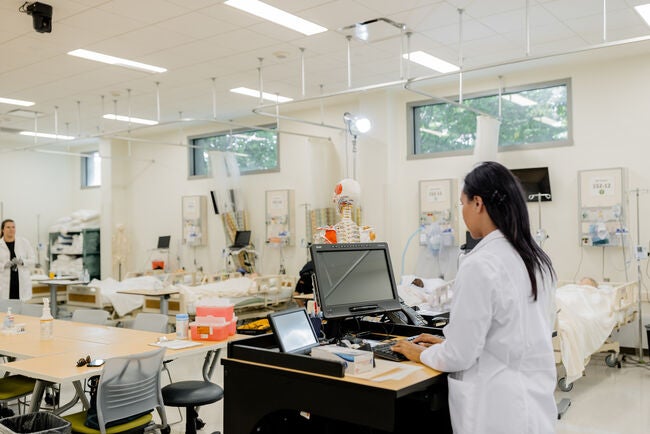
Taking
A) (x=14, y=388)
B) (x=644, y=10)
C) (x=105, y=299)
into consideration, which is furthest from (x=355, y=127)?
(x=14, y=388)

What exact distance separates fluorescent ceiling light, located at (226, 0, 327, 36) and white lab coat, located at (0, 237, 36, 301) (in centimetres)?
408

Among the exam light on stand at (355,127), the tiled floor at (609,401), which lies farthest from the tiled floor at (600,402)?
the exam light on stand at (355,127)

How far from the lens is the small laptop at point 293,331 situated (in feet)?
7.87

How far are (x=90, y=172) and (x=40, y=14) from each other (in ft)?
30.3

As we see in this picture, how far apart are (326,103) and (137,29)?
404cm

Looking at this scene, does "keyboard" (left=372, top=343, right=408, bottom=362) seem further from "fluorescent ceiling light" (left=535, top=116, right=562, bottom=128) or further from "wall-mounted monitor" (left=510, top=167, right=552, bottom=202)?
"fluorescent ceiling light" (left=535, top=116, right=562, bottom=128)

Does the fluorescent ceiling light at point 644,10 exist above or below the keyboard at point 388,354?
above

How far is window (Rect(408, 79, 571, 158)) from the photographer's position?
7633 mm

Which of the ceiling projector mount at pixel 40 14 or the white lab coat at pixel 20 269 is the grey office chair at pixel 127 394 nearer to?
the ceiling projector mount at pixel 40 14

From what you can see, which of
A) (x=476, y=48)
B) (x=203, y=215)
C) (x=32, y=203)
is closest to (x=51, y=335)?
(x=476, y=48)

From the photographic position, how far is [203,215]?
11.2m

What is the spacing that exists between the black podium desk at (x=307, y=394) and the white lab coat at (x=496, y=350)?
125 mm

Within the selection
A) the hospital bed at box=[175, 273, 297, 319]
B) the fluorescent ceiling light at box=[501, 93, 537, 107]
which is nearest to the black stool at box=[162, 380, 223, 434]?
the hospital bed at box=[175, 273, 297, 319]

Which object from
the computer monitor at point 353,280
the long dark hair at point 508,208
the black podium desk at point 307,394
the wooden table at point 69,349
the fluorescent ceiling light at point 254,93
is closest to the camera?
the black podium desk at point 307,394
